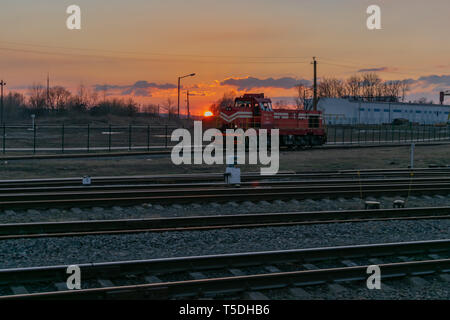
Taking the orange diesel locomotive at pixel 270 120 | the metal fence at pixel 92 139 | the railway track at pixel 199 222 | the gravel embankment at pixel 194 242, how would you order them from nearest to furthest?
the gravel embankment at pixel 194 242, the railway track at pixel 199 222, the orange diesel locomotive at pixel 270 120, the metal fence at pixel 92 139

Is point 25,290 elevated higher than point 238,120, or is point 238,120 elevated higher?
point 238,120

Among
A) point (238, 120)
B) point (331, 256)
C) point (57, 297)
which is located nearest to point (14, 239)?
point (57, 297)

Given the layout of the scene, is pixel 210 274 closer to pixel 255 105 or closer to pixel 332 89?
pixel 255 105

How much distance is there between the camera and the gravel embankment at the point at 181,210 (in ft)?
41.6

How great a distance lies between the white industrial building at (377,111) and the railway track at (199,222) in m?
72.9

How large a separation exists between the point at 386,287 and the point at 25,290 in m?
5.28

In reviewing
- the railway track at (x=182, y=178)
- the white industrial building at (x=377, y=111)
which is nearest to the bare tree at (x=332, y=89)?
the white industrial building at (x=377, y=111)

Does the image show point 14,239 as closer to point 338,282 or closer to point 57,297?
point 57,297

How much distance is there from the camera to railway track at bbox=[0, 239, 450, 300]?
6.77 m

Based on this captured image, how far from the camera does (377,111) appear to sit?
99.7 meters
